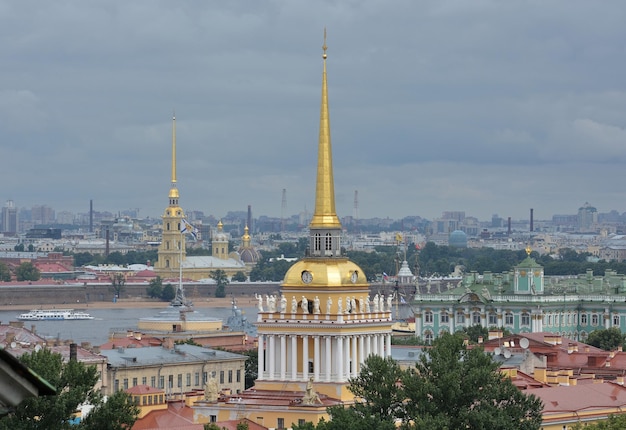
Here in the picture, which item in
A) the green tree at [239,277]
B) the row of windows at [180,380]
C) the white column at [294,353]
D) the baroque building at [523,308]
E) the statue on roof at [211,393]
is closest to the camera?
the white column at [294,353]

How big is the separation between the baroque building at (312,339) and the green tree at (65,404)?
269 inches

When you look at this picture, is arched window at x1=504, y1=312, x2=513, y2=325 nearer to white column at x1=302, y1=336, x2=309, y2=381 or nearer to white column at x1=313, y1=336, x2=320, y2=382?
white column at x1=302, y1=336, x2=309, y2=381

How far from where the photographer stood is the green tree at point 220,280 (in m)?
162

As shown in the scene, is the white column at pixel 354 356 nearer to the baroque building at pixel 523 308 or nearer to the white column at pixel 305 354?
the white column at pixel 305 354

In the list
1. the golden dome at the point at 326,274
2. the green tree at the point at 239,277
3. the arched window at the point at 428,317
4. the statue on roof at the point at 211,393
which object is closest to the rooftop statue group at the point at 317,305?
the golden dome at the point at 326,274

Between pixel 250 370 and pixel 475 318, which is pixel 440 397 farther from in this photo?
pixel 475 318

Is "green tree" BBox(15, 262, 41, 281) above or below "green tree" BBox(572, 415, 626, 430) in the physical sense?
above

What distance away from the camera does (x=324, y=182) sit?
34.2m

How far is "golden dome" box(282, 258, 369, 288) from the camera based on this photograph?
32.0 meters

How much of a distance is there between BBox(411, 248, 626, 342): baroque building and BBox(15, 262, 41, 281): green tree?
300 feet

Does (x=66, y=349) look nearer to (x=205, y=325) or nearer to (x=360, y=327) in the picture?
(x=360, y=327)

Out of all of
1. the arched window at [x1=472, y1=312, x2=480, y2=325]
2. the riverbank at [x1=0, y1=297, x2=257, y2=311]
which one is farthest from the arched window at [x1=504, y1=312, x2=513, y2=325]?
the riverbank at [x1=0, y1=297, x2=257, y2=311]

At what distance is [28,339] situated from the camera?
166ft

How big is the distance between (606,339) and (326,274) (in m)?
32.6
